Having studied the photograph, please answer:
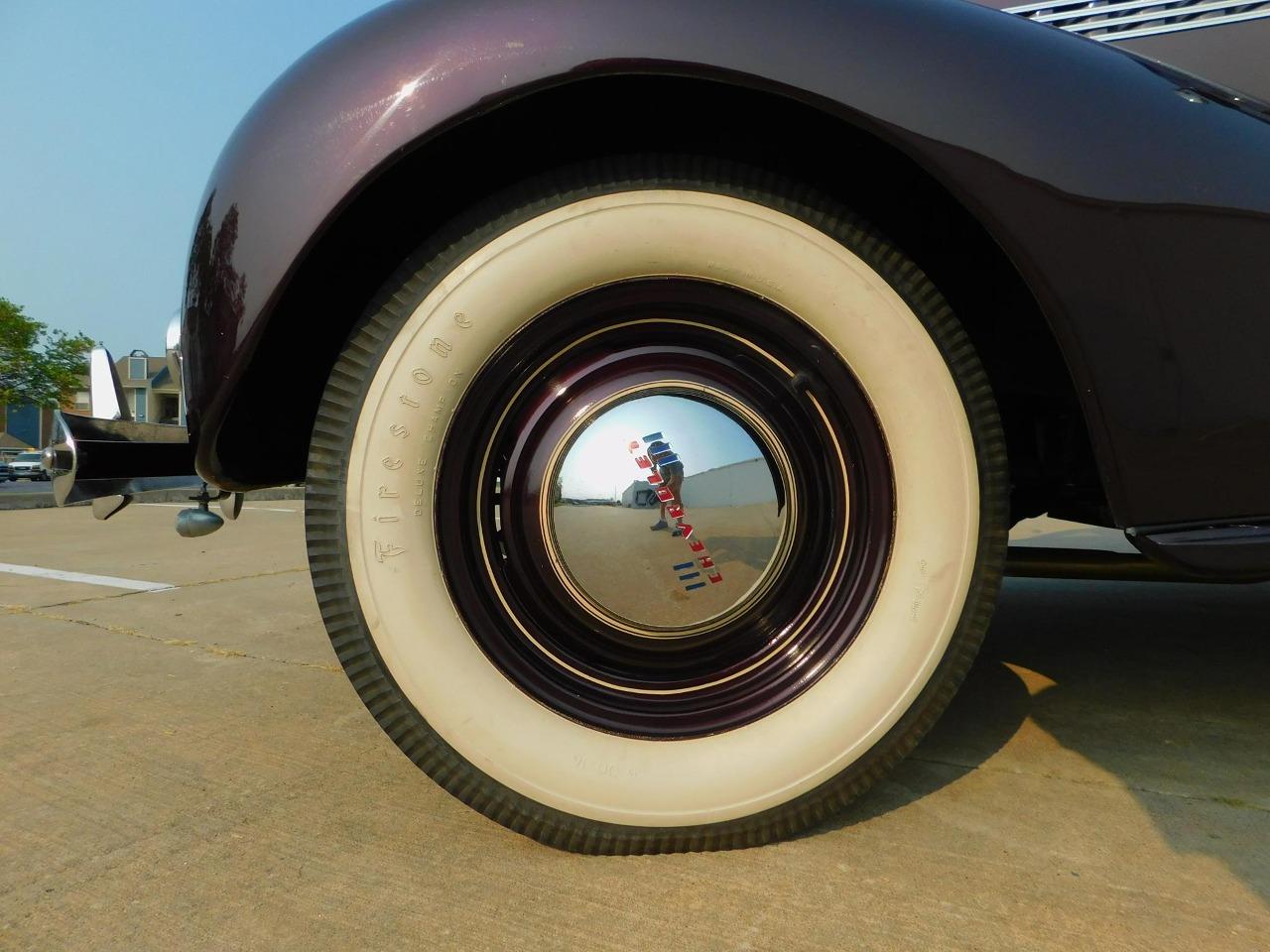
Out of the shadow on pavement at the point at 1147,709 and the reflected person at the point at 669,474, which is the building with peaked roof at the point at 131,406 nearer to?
the reflected person at the point at 669,474

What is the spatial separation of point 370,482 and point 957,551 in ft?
2.57

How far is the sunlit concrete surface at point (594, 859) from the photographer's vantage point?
3.03ft

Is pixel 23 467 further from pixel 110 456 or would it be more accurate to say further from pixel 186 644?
pixel 110 456

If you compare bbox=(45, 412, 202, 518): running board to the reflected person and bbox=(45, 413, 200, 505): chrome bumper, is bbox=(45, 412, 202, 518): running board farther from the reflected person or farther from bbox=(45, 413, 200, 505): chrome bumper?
the reflected person

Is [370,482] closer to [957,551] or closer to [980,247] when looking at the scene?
[957,551]

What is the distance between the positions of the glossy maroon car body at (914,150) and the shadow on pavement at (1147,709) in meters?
0.40

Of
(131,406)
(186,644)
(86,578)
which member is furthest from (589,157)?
(86,578)

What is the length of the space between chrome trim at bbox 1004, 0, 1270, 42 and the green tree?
2077 centimetres

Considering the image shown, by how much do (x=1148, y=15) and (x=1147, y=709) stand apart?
1.30m

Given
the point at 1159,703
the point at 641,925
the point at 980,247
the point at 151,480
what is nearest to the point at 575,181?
the point at 980,247

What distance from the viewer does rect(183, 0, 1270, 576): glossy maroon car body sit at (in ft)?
3.33

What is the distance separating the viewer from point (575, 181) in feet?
3.65

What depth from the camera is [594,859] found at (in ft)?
3.56

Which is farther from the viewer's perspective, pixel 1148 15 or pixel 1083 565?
pixel 1083 565
